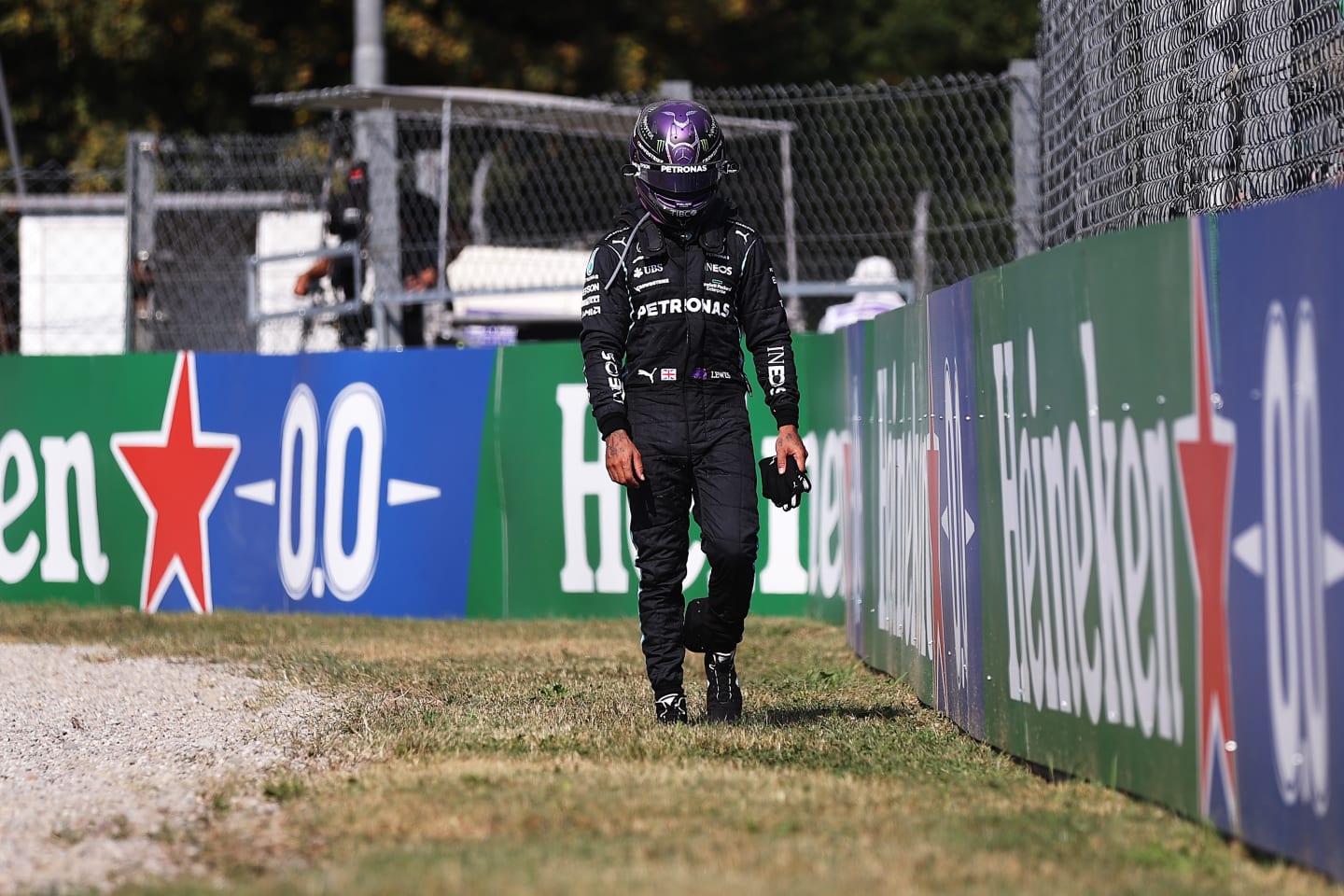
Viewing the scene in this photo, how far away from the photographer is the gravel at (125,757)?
15.0 ft

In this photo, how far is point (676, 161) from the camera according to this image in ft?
21.4

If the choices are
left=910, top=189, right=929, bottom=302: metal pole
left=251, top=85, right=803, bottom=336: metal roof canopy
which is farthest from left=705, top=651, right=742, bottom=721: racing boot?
left=251, top=85, right=803, bottom=336: metal roof canopy

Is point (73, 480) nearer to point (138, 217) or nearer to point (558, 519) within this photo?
point (138, 217)

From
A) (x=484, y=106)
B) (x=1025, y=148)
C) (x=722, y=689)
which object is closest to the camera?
(x=722, y=689)

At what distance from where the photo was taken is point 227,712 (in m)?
7.24

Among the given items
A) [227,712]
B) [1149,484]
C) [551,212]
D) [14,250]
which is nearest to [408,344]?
[551,212]

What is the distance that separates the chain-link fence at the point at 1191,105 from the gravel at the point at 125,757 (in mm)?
3095

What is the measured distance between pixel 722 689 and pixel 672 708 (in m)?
0.24

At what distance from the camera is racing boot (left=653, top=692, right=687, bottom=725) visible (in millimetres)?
6641

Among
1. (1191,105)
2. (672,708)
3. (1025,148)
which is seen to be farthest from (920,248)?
(672,708)

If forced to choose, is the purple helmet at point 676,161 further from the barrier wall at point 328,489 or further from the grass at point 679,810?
the barrier wall at point 328,489

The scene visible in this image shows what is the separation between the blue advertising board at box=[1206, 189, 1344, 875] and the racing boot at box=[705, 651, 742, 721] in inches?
100

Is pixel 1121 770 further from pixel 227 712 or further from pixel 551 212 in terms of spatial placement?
pixel 551 212

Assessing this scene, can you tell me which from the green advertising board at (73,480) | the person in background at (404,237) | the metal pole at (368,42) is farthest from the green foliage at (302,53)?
the green advertising board at (73,480)
